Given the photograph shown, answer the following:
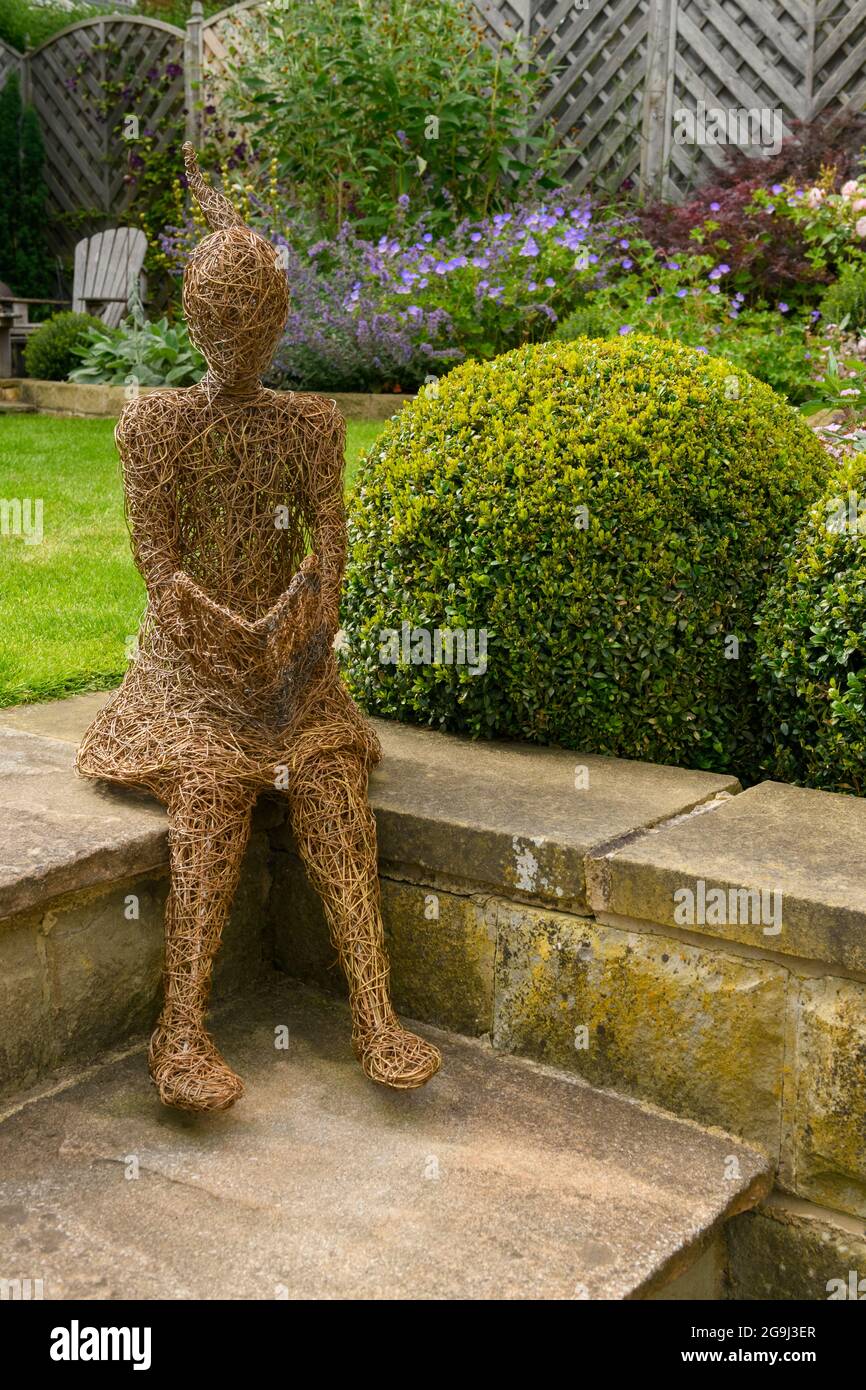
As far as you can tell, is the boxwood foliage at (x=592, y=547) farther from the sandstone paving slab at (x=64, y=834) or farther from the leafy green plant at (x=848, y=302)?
the leafy green plant at (x=848, y=302)

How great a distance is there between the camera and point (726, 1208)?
2062 millimetres

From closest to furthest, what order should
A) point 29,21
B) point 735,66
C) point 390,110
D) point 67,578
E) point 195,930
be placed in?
1. point 195,930
2. point 67,578
3. point 390,110
4. point 735,66
5. point 29,21

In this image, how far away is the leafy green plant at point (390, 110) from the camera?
8.05 m

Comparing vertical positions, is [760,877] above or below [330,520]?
below

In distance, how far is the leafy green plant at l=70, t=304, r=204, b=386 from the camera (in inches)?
306

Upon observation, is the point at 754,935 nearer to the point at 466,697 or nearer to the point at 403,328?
the point at 466,697

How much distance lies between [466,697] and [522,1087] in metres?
0.84

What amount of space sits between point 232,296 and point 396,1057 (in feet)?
4.37

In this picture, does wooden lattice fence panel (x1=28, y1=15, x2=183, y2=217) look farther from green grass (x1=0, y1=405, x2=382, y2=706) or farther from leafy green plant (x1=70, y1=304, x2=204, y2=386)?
green grass (x1=0, y1=405, x2=382, y2=706)

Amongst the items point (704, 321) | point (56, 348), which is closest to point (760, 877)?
point (704, 321)

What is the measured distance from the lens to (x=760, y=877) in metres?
2.12

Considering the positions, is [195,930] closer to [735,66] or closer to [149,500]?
[149,500]
